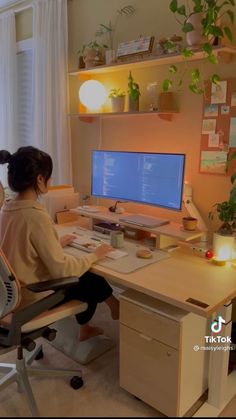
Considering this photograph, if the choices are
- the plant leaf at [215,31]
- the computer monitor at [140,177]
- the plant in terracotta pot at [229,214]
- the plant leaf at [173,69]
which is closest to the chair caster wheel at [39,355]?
the computer monitor at [140,177]

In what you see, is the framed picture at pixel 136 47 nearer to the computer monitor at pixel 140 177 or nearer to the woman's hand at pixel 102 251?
the computer monitor at pixel 140 177

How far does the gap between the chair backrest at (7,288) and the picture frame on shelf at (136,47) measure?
4.91 feet

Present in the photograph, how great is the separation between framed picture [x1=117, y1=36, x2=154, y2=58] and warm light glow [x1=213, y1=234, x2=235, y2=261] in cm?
121

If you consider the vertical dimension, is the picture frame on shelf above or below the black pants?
above

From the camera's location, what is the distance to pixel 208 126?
6.66 ft

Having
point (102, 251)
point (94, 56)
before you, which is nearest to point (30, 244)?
point (102, 251)

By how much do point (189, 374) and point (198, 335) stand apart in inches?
6.9

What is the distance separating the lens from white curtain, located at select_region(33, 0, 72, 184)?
2.79 m

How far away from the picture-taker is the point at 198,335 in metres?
1.61

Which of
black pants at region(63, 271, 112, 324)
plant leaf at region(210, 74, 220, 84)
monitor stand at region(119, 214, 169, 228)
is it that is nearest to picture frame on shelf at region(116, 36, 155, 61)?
plant leaf at region(210, 74, 220, 84)

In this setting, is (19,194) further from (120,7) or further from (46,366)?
(120,7)

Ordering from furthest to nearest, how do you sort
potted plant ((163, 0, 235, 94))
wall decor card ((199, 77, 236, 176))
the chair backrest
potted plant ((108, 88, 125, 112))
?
1. potted plant ((108, 88, 125, 112))
2. wall decor card ((199, 77, 236, 176))
3. potted plant ((163, 0, 235, 94))
4. the chair backrest

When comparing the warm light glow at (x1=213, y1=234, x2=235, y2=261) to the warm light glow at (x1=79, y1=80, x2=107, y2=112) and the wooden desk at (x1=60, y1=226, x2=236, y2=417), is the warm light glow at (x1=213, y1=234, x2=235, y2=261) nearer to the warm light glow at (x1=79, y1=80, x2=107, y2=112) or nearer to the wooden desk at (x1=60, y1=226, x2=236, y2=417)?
the wooden desk at (x1=60, y1=226, x2=236, y2=417)

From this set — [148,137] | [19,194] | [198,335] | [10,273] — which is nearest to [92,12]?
[148,137]
